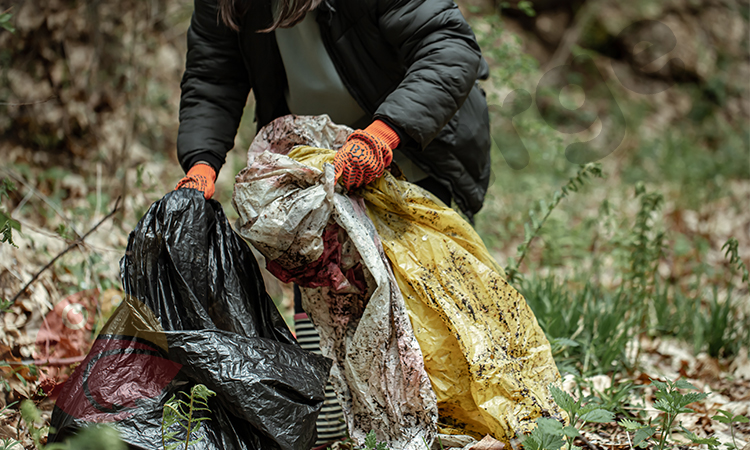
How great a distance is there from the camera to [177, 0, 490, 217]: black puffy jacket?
5.03 ft

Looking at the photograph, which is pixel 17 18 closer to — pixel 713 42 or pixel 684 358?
pixel 684 358

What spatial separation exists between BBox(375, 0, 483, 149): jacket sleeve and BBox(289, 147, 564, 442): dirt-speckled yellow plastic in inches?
8.3

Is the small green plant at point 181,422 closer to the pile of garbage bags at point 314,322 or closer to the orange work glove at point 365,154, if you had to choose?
the pile of garbage bags at point 314,322

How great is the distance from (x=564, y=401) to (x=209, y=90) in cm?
145

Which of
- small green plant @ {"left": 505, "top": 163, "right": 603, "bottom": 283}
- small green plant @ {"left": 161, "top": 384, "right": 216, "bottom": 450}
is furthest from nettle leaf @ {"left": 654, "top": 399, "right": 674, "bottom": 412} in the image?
small green plant @ {"left": 161, "top": 384, "right": 216, "bottom": 450}

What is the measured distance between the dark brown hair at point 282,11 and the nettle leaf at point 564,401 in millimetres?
1249

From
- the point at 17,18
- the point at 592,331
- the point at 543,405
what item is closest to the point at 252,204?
the point at 543,405

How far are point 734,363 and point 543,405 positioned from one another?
5.30 feet

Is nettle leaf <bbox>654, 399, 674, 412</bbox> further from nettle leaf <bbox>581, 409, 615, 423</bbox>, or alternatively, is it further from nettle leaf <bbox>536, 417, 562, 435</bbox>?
nettle leaf <bbox>536, 417, 562, 435</bbox>

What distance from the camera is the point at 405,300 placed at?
158cm

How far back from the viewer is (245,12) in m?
1.61

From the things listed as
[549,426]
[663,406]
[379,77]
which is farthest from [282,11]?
[663,406]

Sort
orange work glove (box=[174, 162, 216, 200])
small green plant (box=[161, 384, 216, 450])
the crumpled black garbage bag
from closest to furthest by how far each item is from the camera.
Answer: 1. small green plant (box=[161, 384, 216, 450])
2. the crumpled black garbage bag
3. orange work glove (box=[174, 162, 216, 200])

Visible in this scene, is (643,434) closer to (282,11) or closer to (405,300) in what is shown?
(405,300)
